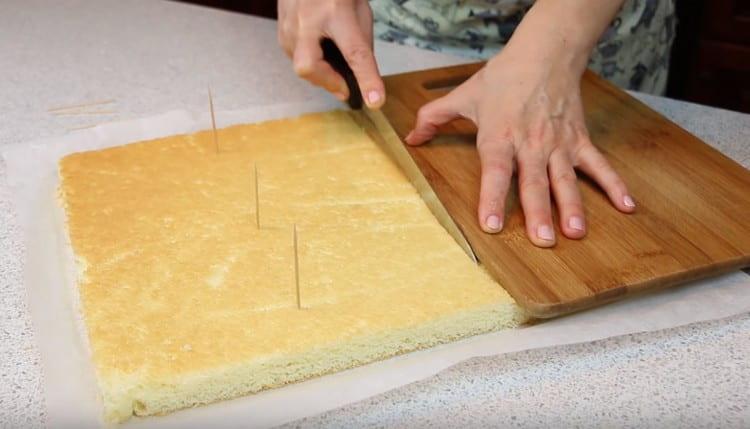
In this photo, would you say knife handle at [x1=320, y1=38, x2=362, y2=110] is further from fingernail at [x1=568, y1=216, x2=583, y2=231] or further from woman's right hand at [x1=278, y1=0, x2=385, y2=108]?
fingernail at [x1=568, y1=216, x2=583, y2=231]

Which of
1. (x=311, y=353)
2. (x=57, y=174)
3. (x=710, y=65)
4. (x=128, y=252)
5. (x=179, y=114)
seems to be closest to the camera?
(x=311, y=353)

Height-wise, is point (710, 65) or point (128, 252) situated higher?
point (128, 252)

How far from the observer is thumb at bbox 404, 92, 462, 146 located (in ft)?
3.77

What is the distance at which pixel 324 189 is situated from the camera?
1098 mm

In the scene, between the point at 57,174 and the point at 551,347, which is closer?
the point at 551,347

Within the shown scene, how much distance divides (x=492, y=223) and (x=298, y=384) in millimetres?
311

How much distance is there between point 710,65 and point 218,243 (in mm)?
1762

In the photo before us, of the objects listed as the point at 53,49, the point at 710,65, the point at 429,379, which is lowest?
the point at 710,65

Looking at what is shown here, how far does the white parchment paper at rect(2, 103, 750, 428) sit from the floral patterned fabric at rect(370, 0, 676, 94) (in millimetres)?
636

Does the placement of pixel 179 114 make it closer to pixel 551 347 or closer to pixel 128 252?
pixel 128 252

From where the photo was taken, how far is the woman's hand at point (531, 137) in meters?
1.00

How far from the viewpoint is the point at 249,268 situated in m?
0.94

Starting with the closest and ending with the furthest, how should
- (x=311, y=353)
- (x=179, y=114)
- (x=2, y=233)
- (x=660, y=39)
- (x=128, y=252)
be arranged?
(x=311, y=353) → (x=128, y=252) → (x=2, y=233) → (x=179, y=114) → (x=660, y=39)

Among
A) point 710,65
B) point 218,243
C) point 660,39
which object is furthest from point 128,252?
point 710,65
